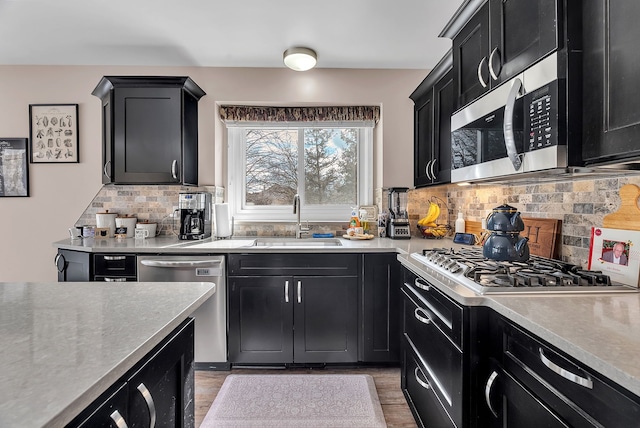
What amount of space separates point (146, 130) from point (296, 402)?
228 cm

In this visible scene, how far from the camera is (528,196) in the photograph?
71.1 inches

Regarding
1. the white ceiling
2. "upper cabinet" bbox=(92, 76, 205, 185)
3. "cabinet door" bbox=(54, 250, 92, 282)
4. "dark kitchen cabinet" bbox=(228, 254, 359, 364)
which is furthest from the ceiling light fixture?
"cabinet door" bbox=(54, 250, 92, 282)

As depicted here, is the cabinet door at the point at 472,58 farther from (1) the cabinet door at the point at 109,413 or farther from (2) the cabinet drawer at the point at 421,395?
(1) the cabinet door at the point at 109,413

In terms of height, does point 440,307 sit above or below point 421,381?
above

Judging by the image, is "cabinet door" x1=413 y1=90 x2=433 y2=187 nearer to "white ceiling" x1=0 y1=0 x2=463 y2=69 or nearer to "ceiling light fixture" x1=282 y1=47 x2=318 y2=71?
"white ceiling" x1=0 y1=0 x2=463 y2=69

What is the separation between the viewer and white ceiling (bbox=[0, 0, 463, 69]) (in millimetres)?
2010

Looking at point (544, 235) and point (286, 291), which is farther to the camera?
point (286, 291)

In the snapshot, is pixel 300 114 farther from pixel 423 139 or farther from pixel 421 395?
pixel 421 395

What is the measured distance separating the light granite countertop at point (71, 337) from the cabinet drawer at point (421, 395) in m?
1.10

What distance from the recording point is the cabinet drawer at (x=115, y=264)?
2293 mm

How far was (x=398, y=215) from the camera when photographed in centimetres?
276

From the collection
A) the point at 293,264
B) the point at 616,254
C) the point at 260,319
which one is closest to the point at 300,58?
the point at 293,264

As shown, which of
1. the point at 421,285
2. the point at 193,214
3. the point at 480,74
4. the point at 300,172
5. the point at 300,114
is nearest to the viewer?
the point at 480,74

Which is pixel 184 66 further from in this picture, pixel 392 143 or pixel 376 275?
pixel 376 275
